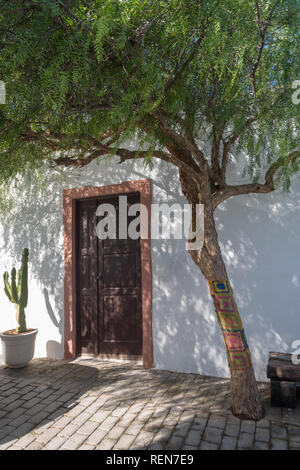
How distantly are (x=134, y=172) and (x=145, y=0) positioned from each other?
9.37 feet

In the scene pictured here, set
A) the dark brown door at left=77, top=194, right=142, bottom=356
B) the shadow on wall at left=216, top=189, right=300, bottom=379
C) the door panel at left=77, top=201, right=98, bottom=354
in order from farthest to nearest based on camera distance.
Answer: the door panel at left=77, top=201, right=98, bottom=354, the dark brown door at left=77, top=194, right=142, bottom=356, the shadow on wall at left=216, top=189, right=300, bottom=379

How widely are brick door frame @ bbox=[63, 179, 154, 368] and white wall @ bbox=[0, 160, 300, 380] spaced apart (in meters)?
0.10

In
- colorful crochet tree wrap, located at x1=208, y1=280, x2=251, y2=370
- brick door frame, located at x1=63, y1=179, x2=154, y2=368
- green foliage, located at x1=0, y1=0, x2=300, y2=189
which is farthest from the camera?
brick door frame, located at x1=63, y1=179, x2=154, y2=368

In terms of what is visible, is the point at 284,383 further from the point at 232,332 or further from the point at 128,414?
the point at 128,414

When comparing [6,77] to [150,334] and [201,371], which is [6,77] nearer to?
[150,334]

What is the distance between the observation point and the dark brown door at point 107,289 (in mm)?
4863

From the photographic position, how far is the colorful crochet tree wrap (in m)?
3.07

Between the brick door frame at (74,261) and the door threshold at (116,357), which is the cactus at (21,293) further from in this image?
the door threshold at (116,357)

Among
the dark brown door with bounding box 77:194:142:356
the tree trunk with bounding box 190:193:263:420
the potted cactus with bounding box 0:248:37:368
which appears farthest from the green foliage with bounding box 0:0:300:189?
the potted cactus with bounding box 0:248:37:368

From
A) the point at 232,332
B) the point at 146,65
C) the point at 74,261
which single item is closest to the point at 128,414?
the point at 232,332

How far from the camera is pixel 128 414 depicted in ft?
10.6

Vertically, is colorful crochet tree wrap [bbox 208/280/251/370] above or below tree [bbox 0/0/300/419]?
below

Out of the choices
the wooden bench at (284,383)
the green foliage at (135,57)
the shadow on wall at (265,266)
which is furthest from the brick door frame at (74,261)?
the green foliage at (135,57)

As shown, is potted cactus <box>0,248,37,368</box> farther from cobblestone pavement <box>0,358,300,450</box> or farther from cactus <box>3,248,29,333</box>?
cobblestone pavement <box>0,358,300,450</box>
